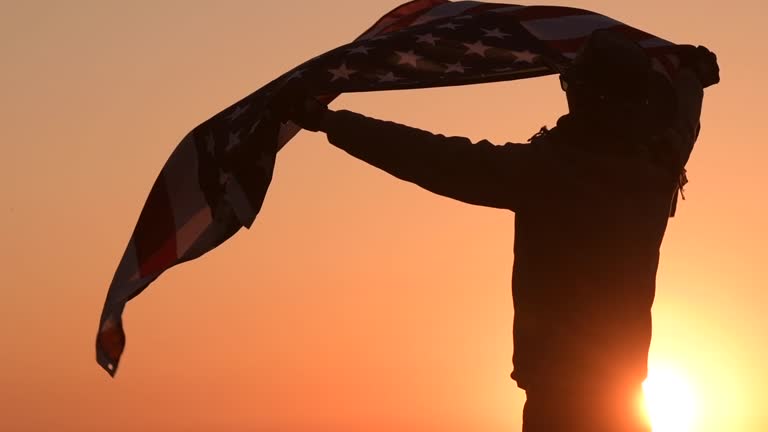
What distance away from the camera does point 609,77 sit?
6.20 m

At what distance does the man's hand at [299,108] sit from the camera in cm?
641

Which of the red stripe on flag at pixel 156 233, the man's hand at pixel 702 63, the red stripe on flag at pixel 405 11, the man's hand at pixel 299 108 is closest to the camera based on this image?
the man's hand at pixel 299 108

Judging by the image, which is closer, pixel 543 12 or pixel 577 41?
pixel 577 41

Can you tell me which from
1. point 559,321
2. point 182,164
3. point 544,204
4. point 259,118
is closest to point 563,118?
point 544,204

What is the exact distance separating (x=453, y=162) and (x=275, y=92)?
1366 millimetres

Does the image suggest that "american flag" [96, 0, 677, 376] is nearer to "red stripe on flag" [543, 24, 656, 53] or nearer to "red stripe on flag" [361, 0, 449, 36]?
"red stripe on flag" [543, 24, 656, 53]

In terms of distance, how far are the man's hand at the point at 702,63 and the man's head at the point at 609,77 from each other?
1379mm

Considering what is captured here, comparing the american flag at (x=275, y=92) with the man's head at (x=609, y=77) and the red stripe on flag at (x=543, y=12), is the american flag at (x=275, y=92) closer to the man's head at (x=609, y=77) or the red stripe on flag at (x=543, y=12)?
the red stripe on flag at (x=543, y=12)

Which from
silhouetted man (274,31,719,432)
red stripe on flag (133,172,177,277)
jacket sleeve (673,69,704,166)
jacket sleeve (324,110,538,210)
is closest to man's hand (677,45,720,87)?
jacket sleeve (673,69,704,166)

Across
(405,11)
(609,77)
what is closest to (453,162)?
(609,77)

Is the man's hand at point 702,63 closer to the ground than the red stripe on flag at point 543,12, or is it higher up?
closer to the ground

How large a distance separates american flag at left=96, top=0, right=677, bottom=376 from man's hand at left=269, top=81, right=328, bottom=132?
47cm

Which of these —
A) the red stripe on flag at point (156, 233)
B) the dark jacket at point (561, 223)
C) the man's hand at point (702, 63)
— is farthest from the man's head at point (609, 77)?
the red stripe on flag at point (156, 233)

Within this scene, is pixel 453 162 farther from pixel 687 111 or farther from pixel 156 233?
pixel 156 233
